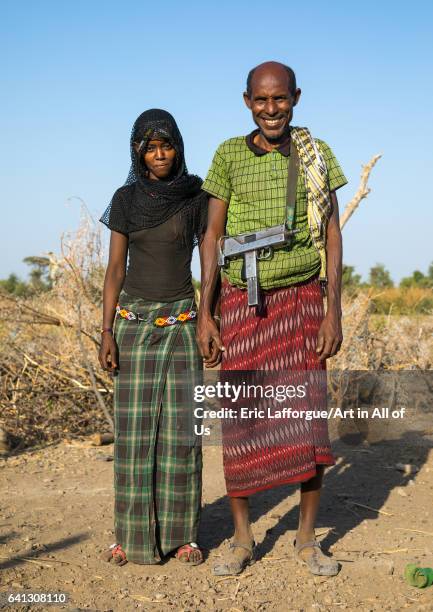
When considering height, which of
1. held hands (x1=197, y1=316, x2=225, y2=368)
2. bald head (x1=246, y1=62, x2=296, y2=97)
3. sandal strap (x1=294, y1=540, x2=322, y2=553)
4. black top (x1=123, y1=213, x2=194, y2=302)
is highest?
bald head (x1=246, y1=62, x2=296, y2=97)

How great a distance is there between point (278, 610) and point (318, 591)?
24 cm

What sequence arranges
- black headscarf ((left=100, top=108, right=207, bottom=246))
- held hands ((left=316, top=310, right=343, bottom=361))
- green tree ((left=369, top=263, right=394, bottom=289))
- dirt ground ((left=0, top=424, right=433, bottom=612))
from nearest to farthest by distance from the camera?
1. dirt ground ((left=0, top=424, right=433, bottom=612))
2. held hands ((left=316, top=310, right=343, bottom=361))
3. black headscarf ((left=100, top=108, right=207, bottom=246))
4. green tree ((left=369, top=263, right=394, bottom=289))

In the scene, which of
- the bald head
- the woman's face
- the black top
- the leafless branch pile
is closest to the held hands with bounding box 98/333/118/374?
the black top

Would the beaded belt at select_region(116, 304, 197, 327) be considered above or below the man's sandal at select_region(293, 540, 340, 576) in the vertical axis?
above

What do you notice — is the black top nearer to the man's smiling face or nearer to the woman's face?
the woman's face

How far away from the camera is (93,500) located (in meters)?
4.50

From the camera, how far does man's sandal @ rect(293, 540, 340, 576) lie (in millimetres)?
3256

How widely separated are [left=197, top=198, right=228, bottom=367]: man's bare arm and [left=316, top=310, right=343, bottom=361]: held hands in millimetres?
444

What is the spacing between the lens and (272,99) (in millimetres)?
3121

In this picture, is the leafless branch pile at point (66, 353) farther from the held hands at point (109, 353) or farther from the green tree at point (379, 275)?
the green tree at point (379, 275)

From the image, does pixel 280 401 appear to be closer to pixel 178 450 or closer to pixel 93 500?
pixel 178 450

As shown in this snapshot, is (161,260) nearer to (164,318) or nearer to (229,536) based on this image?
(164,318)

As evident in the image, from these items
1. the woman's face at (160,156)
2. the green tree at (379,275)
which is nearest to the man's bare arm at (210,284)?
the woman's face at (160,156)

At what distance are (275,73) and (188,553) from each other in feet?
7.24
